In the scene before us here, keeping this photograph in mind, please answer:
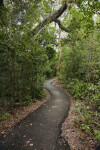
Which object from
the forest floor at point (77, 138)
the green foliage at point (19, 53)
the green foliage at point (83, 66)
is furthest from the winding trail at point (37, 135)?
the green foliage at point (19, 53)

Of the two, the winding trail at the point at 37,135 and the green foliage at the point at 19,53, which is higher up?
the green foliage at the point at 19,53

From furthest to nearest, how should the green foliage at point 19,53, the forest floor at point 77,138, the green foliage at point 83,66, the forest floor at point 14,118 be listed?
the green foliage at point 83,66
the green foliage at point 19,53
the forest floor at point 14,118
the forest floor at point 77,138

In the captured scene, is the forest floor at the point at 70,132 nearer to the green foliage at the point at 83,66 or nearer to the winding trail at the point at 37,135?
the winding trail at the point at 37,135

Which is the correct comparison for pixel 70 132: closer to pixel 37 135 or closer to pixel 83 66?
pixel 37 135

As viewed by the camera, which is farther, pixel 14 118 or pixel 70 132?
pixel 14 118

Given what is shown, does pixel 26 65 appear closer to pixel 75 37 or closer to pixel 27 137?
pixel 27 137

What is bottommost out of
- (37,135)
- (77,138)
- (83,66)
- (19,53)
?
(37,135)

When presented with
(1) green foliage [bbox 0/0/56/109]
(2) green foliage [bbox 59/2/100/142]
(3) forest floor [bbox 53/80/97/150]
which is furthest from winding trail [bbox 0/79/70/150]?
(1) green foliage [bbox 0/0/56/109]

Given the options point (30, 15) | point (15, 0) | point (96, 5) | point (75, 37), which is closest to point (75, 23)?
point (75, 37)

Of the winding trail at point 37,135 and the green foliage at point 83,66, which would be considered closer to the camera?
the winding trail at point 37,135

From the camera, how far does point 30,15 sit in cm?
517

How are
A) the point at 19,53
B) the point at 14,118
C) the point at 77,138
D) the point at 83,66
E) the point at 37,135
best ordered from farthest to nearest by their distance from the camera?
the point at 83,66
the point at 14,118
the point at 19,53
the point at 37,135
the point at 77,138

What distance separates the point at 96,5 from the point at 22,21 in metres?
4.27

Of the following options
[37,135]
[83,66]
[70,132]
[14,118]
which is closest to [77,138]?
[70,132]
